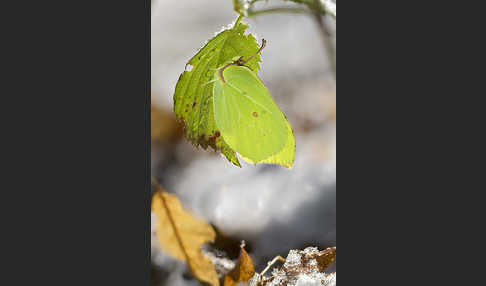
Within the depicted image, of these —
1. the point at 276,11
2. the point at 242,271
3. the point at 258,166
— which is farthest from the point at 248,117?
the point at 242,271

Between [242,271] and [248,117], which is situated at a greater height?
[248,117]

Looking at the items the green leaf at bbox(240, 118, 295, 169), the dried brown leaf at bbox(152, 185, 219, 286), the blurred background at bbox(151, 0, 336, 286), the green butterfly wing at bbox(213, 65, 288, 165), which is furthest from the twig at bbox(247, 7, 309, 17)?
the dried brown leaf at bbox(152, 185, 219, 286)

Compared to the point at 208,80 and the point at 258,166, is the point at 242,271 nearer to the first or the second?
the point at 258,166

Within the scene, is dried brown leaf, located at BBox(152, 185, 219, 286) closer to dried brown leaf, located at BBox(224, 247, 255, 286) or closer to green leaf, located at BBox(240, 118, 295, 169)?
dried brown leaf, located at BBox(224, 247, 255, 286)

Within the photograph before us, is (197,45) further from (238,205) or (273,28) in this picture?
(238,205)

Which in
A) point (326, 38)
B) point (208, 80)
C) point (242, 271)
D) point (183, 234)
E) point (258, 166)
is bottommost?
point (242, 271)

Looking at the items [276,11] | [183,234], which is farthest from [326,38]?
[183,234]

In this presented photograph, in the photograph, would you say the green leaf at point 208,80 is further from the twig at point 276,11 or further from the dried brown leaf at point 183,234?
the dried brown leaf at point 183,234
